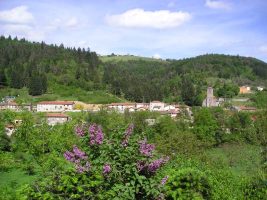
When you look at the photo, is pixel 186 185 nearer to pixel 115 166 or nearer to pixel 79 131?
pixel 115 166

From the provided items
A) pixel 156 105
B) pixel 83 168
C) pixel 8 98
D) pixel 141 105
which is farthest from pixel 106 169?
pixel 156 105

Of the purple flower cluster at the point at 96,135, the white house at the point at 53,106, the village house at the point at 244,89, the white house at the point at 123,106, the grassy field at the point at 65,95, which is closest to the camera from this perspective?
the purple flower cluster at the point at 96,135

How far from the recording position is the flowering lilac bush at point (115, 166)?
529cm

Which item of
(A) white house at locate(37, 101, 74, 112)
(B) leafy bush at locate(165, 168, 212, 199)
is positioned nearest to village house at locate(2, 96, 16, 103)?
(A) white house at locate(37, 101, 74, 112)

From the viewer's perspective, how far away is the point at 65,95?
367 ft

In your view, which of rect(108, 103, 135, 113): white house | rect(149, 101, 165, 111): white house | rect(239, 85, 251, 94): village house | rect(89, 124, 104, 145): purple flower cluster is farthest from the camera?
rect(239, 85, 251, 94): village house

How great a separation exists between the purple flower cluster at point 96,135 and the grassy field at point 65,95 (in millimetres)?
97498

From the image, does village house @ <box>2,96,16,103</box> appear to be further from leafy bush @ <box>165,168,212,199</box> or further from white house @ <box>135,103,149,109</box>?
leafy bush @ <box>165,168,212,199</box>

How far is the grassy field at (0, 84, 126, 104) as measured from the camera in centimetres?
10512

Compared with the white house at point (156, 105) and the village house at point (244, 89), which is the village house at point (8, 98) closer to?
the white house at point (156, 105)

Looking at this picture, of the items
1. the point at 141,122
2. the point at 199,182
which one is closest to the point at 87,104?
the point at 141,122

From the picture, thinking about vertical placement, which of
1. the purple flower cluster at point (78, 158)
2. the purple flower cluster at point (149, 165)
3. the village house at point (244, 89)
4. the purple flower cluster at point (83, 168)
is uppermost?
the village house at point (244, 89)

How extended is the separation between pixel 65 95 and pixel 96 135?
107771 millimetres

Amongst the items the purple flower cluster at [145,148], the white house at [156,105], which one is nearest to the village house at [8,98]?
the white house at [156,105]
